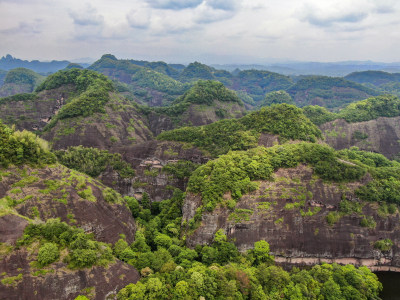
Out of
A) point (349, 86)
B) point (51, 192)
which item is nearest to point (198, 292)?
point (51, 192)

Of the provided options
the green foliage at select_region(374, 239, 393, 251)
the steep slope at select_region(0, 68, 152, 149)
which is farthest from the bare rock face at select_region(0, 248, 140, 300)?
the steep slope at select_region(0, 68, 152, 149)

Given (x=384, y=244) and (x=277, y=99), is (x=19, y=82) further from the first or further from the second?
(x=384, y=244)

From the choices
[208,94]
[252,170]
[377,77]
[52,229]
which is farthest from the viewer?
[377,77]

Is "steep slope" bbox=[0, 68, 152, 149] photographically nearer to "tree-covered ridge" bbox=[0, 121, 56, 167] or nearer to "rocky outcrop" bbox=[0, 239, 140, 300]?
"tree-covered ridge" bbox=[0, 121, 56, 167]

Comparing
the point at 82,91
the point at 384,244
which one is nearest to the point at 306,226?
the point at 384,244

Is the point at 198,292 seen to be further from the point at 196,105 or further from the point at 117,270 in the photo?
the point at 196,105
